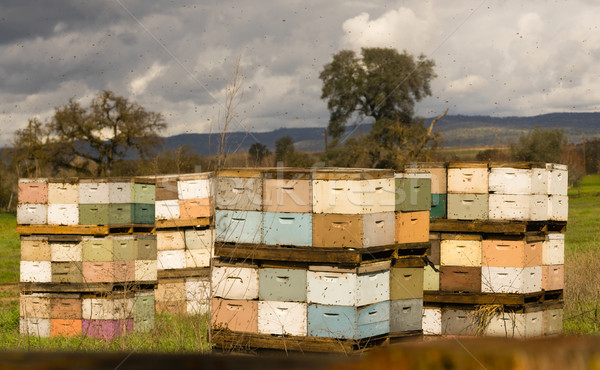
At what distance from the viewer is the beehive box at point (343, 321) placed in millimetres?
7254

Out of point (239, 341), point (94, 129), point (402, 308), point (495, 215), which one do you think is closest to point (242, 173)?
point (239, 341)

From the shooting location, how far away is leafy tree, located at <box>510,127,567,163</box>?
5116cm

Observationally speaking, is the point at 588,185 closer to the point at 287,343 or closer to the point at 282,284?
the point at 282,284

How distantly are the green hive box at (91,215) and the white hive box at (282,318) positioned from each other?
17.0 feet

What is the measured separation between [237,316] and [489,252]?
182 inches

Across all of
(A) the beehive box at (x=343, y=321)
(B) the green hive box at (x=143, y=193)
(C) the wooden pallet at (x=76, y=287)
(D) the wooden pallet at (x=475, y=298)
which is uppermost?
(B) the green hive box at (x=143, y=193)

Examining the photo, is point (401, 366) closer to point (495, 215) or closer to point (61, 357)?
point (61, 357)

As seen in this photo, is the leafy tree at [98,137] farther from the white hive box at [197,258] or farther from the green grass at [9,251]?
the white hive box at [197,258]

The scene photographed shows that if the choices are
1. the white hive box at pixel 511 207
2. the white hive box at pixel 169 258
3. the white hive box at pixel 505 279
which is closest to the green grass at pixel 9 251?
the white hive box at pixel 169 258

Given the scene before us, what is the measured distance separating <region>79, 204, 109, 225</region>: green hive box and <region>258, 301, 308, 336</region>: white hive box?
518cm

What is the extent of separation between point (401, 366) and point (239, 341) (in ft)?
23.7

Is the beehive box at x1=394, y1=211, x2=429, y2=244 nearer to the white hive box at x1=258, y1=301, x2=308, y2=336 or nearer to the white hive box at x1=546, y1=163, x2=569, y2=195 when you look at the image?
the white hive box at x1=258, y1=301, x2=308, y2=336

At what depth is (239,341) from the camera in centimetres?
746

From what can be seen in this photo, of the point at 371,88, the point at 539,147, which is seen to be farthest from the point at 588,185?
the point at 371,88
